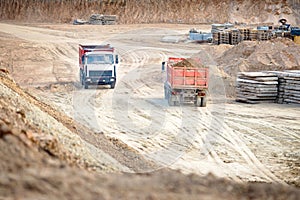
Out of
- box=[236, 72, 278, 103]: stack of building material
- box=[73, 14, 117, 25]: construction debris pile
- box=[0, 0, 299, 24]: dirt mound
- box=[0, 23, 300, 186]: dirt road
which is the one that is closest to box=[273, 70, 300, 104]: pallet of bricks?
box=[236, 72, 278, 103]: stack of building material

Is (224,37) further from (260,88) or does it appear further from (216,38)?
(260,88)

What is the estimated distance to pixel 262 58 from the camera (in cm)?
3058

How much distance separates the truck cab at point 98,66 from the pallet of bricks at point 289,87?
822cm

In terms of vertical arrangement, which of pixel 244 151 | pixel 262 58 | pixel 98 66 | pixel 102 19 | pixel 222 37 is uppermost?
pixel 102 19

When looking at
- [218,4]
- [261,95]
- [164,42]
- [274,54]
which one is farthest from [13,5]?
[261,95]

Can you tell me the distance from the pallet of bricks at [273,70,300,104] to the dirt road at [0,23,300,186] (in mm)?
551

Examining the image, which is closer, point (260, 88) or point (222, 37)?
point (260, 88)

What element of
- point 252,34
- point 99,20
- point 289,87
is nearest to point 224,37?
point 252,34

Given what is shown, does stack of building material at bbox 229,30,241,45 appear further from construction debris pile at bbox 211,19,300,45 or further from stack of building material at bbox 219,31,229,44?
stack of building material at bbox 219,31,229,44

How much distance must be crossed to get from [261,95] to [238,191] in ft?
56.2

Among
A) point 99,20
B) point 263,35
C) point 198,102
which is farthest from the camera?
point 99,20

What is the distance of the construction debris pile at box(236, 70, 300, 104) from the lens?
24500 mm

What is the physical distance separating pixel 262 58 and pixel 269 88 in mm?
6059

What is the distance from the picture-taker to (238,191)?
26.7 ft
